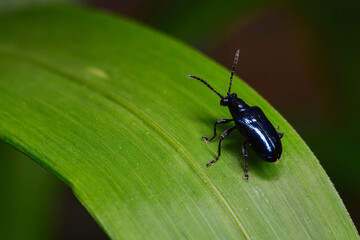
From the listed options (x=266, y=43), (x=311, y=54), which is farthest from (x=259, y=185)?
(x=266, y=43)

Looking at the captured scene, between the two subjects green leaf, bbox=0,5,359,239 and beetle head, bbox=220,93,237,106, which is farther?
beetle head, bbox=220,93,237,106

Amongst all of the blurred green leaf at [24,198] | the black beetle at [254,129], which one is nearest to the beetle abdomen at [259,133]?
the black beetle at [254,129]

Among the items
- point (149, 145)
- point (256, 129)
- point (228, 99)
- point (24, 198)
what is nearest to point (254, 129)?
point (256, 129)

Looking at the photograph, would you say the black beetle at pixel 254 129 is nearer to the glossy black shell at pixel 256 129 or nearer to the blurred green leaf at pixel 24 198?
the glossy black shell at pixel 256 129

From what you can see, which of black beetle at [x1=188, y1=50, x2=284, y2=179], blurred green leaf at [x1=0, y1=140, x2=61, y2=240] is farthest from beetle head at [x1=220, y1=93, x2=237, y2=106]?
blurred green leaf at [x1=0, y1=140, x2=61, y2=240]

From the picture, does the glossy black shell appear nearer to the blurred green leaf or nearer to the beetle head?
the beetle head

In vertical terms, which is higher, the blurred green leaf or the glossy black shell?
the blurred green leaf
